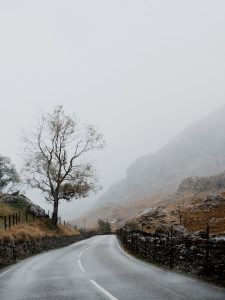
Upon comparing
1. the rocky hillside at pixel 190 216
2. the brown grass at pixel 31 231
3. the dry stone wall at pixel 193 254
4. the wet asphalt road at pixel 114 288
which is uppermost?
the rocky hillside at pixel 190 216

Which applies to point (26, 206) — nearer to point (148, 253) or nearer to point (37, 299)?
point (148, 253)

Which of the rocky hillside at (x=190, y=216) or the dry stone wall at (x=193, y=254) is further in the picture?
the rocky hillside at (x=190, y=216)

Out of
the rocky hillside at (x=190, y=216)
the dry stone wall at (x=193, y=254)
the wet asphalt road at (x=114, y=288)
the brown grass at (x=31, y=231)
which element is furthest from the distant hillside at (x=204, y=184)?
the wet asphalt road at (x=114, y=288)

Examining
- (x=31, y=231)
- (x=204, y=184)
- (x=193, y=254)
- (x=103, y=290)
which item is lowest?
(x=103, y=290)

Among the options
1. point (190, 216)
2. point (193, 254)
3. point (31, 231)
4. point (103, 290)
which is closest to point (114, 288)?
point (103, 290)

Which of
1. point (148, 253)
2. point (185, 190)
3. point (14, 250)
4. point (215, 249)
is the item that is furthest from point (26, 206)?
point (185, 190)

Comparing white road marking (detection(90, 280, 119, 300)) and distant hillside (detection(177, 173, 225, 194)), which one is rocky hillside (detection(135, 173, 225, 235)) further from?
white road marking (detection(90, 280, 119, 300))

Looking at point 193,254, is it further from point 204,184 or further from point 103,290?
point 204,184

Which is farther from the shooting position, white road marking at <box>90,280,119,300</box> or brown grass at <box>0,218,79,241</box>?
brown grass at <box>0,218,79,241</box>

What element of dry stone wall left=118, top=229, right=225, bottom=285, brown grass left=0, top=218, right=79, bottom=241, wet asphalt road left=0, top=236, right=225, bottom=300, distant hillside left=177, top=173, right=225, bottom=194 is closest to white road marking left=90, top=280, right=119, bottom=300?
wet asphalt road left=0, top=236, right=225, bottom=300

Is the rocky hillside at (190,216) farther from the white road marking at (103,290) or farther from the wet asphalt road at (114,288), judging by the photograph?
the white road marking at (103,290)

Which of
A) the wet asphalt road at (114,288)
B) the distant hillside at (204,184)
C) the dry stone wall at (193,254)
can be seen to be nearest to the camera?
the wet asphalt road at (114,288)

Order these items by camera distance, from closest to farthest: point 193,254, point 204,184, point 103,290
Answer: point 103,290, point 193,254, point 204,184

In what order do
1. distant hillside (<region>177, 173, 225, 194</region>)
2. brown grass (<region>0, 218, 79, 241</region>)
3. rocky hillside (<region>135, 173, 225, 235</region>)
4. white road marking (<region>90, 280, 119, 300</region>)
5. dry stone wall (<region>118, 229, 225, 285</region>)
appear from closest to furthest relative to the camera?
white road marking (<region>90, 280, 119, 300</region>) → dry stone wall (<region>118, 229, 225, 285</region>) → brown grass (<region>0, 218, 79, 241</region>) → rocky hillside (<region>135, 173, 225, 235</region>) → distant hillside (<region>177, 173, 225, 194</region>)
